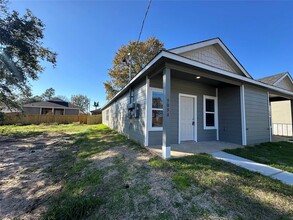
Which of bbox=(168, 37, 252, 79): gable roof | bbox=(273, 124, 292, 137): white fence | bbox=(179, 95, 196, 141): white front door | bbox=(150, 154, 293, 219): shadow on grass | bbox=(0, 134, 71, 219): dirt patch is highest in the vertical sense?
bbox=(168, 37, 252, 79): gable roof

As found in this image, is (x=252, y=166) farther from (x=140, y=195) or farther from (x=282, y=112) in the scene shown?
(x=282, y=112)

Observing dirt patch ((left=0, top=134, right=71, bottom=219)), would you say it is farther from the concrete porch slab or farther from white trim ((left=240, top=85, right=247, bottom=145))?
white trim ((left=240, top=85, right=247, bottom=145))

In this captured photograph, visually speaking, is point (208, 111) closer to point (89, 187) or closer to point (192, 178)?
point (192, 178)

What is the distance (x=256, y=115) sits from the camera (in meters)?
7.00

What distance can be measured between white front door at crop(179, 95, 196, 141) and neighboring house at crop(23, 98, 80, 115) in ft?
90.4

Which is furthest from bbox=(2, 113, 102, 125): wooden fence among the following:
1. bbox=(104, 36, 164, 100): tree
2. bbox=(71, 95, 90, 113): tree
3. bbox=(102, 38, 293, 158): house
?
bbox=(71, 95, 90, 113): tree

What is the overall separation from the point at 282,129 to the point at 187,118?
1003 cm

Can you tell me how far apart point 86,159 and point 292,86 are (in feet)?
48.5

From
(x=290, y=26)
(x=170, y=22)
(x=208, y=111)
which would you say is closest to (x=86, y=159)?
(x=208, y=111)

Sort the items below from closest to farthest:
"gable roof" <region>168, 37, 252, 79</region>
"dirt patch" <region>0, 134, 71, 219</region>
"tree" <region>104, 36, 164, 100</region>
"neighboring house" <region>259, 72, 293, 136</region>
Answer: "dirt patch" <region>0, 134, 71, 219</region>
"gable roof" <region>168, 37, 252, 79</region>
"neighboring house" <region>259, 72, 293, 136</region>
"tree" <region>104, 36, 164, 100</region>

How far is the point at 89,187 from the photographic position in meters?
2.88

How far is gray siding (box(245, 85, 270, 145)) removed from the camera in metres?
6.62

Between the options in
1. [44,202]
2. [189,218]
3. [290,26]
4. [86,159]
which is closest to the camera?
[189,218]

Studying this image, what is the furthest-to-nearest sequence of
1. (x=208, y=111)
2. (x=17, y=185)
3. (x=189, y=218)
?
(x=208, y=111)
(x=17, y=185)
(x=189, y=218)
